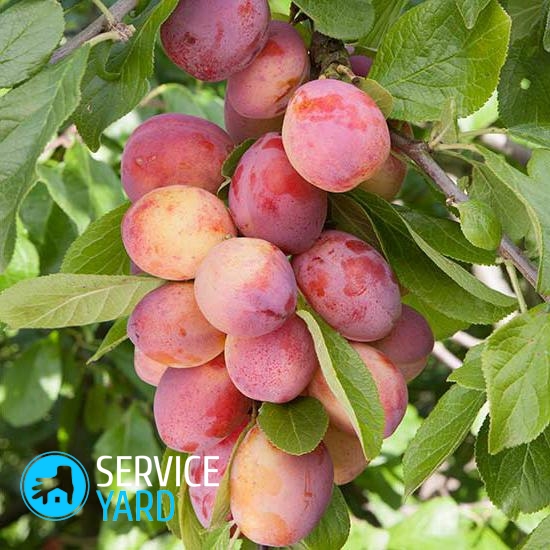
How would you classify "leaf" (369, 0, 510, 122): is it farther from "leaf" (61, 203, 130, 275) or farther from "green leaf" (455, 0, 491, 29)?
"leaf" (61, 203, 130, 275)

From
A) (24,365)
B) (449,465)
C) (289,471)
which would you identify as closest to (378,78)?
(289,471)

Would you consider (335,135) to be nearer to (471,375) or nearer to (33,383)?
(471,375)

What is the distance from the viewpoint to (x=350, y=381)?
2.05 feet

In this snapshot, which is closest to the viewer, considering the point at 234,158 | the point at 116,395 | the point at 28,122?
the point at 28,122

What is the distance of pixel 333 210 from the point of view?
2.39 feet

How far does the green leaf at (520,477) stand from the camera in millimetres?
729

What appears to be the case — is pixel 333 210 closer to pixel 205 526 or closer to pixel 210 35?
pixel 210 35

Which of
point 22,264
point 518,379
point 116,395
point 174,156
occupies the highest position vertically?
point 174,156

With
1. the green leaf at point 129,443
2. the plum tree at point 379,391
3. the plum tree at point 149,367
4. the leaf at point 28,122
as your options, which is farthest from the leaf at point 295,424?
the green leaf at point 129,443

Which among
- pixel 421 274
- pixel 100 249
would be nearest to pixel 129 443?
pixel 100 249

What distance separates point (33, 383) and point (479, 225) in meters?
1.27

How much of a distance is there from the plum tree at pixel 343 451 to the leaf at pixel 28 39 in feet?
1.14

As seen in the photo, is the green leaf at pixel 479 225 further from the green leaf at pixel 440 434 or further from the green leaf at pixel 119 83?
the green leaf at pixel 119 83

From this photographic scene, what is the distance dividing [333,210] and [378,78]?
11 cm
